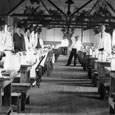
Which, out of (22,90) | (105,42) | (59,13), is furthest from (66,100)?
(59,13)

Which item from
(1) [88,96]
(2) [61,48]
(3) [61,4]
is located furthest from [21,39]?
(2) [61,48]

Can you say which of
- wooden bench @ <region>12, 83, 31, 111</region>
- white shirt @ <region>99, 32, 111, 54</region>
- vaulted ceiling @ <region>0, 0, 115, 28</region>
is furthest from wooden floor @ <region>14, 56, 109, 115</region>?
vaulted ceiling @ <region>0, 0, 115, 28</region>

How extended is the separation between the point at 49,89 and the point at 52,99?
162 cm

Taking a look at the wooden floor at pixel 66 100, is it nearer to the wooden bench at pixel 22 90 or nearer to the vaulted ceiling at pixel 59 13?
the wooden bench at pixel 22 90

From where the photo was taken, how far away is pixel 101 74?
9.59 meters

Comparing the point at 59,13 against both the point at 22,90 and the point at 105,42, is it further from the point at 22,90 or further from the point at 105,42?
the point at 22,90

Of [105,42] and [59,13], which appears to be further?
[59,13]

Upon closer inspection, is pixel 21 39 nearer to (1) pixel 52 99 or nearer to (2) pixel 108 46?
(2) pixel 108 46

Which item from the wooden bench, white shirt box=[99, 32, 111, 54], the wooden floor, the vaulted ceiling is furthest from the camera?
the vaulted ceiling

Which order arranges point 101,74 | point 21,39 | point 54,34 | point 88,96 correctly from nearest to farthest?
point 88,96 < point 101,74 < point 21,39 < point 54,34

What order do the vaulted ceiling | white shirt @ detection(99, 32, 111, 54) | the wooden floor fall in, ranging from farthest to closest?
the vaulted ceiling, white shirt @ detection(99, 32, 111, 54), the wooden floor

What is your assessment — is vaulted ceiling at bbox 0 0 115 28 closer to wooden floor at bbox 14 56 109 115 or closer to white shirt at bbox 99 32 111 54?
white shirt at bbox 99 32 111 54

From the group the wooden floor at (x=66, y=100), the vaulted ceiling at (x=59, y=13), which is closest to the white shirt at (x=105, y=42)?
the wooden floor at (x=66, y=100)

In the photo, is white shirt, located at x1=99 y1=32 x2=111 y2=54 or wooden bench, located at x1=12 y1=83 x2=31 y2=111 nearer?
Result: wooden bench, located at x1=12 y1=83 x2=31 y2=111
